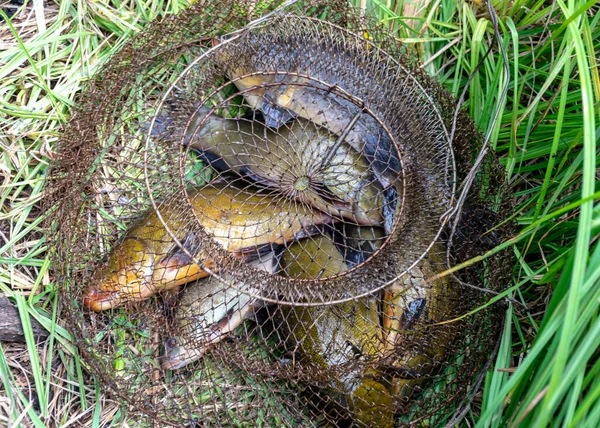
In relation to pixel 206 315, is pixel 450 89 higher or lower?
higher

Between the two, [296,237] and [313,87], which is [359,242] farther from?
[313,87]

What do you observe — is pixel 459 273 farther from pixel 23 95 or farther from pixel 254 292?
pixel 23 95

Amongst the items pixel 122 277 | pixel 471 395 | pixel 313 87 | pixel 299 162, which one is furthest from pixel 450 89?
pixel 122 277

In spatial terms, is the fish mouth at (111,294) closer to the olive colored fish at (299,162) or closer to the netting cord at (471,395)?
the olive colored fish at (299,162)

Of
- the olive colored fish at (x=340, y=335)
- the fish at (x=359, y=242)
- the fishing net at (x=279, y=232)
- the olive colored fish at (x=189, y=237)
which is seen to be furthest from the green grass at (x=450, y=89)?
the fish at (x=359, y=242)

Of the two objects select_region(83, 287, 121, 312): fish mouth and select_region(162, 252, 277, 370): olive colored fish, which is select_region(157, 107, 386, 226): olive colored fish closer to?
select_region(162, 252, 277, 370): olive colored fish

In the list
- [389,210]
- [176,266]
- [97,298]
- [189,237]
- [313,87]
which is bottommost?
[97,298]
